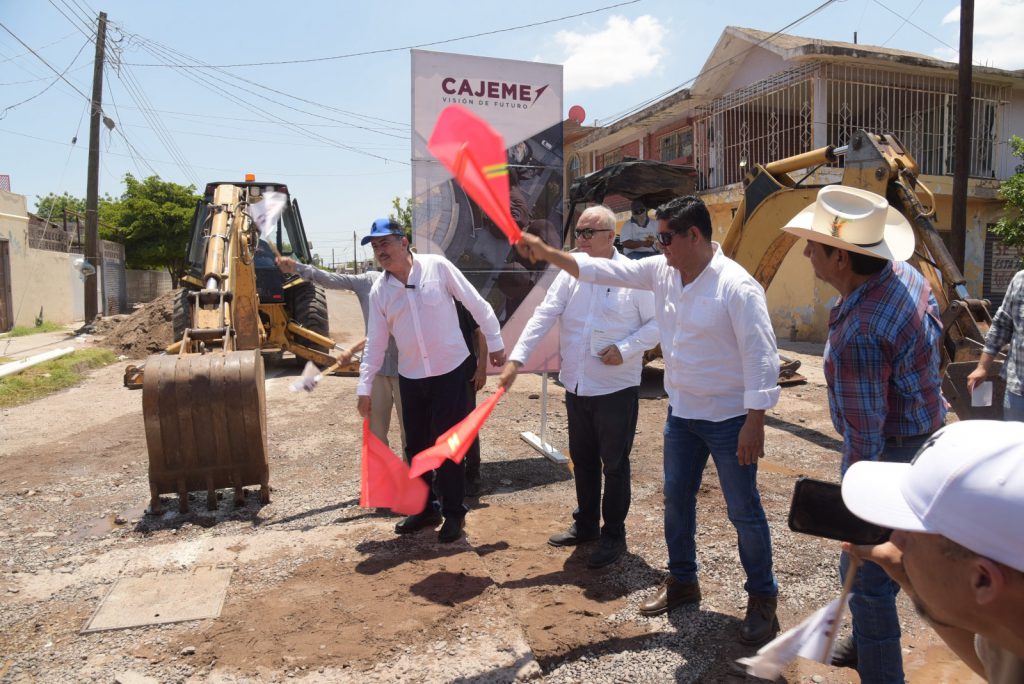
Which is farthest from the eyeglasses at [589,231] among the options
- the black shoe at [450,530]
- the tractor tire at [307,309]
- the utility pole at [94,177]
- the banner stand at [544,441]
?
the utility pole at [94,177]

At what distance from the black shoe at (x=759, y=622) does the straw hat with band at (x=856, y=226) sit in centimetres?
165

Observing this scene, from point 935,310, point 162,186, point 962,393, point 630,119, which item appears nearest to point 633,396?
point 935,310

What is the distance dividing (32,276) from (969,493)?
2383 cm

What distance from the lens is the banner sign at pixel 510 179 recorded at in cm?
566

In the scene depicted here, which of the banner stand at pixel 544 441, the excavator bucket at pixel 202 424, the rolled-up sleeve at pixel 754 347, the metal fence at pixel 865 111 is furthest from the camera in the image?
the metal fence at pixel 865 111

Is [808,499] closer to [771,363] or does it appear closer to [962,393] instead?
[771,363]

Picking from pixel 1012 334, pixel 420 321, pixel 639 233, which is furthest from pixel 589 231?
pixel 639 233

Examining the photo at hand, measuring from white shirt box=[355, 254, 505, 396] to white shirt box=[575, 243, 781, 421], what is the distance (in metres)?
1.27

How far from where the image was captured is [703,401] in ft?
10.6

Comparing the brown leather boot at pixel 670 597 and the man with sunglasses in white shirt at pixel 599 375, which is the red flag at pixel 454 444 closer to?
the man with sunglasses in white shirt at pixel 599 375

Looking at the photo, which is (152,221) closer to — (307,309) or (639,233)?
(307,309)

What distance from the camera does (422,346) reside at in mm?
4316

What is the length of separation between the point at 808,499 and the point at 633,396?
8.49 ft

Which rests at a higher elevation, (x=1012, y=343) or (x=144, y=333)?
(x=1012, y=343)
